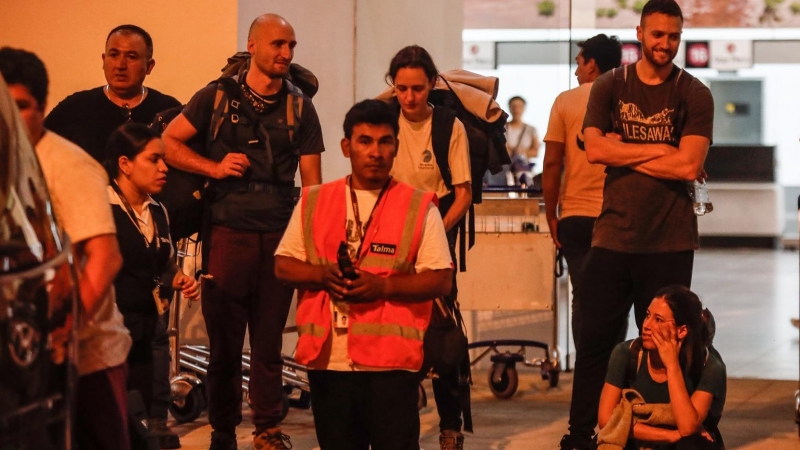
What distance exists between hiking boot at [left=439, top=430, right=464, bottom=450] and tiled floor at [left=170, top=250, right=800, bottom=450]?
491mm

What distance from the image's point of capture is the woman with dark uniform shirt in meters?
5.25

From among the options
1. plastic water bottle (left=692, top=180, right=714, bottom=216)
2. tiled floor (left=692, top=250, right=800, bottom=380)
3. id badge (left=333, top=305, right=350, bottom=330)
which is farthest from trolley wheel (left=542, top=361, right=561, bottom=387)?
id badge (left=333, top=305, right=350, bottom=330)

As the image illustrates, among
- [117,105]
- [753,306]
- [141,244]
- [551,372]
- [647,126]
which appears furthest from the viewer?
[753,306]

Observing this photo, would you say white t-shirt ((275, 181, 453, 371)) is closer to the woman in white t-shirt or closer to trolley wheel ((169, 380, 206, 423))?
the woman in white t-shirt

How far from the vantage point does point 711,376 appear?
17.1 feet

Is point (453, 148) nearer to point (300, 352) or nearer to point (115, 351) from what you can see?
point (300, 352)

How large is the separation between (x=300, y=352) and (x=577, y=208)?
2.79 metres

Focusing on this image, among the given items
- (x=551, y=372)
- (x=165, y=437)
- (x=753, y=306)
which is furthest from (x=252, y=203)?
(x=753, y=306)

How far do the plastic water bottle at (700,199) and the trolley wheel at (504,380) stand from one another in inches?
92.7

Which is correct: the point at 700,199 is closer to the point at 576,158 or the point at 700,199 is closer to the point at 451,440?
the point at 576,158

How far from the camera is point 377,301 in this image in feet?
14.1

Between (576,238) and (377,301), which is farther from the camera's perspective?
(576,238)

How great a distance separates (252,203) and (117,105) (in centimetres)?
106

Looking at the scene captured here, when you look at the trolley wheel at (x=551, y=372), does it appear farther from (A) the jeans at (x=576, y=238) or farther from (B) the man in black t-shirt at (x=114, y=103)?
(B) the man in black t-shirt at (x=114, y=103)
